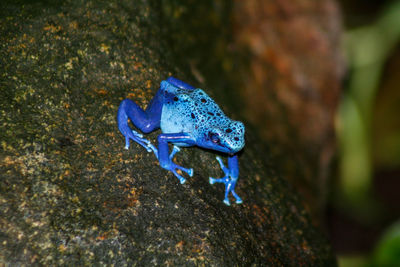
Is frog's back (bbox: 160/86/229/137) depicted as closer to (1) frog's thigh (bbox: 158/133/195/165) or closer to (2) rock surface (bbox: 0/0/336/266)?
(1) frog's thigh (bbox: 158/133/195/165)

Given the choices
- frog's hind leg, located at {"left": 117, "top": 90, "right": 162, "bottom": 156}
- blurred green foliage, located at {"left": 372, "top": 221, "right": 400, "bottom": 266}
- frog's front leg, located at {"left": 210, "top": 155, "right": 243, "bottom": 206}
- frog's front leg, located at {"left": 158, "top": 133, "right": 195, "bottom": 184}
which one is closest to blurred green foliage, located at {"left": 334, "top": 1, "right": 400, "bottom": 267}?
blurred green foliage, located at {"left": 372, "top": 221, "right": 400, "bottom": 266}

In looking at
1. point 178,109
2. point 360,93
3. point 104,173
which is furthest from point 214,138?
point 360,93

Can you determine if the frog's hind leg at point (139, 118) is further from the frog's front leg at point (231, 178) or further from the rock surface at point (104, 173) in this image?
the frog's front leg at point (231, 178)

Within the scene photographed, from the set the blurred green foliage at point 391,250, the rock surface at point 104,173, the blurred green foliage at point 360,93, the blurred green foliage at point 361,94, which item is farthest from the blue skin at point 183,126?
the blurred green foliage at point 360,93

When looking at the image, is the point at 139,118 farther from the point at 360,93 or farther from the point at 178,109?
the point at 360,93

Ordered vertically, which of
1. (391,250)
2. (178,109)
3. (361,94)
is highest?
(361,94)
